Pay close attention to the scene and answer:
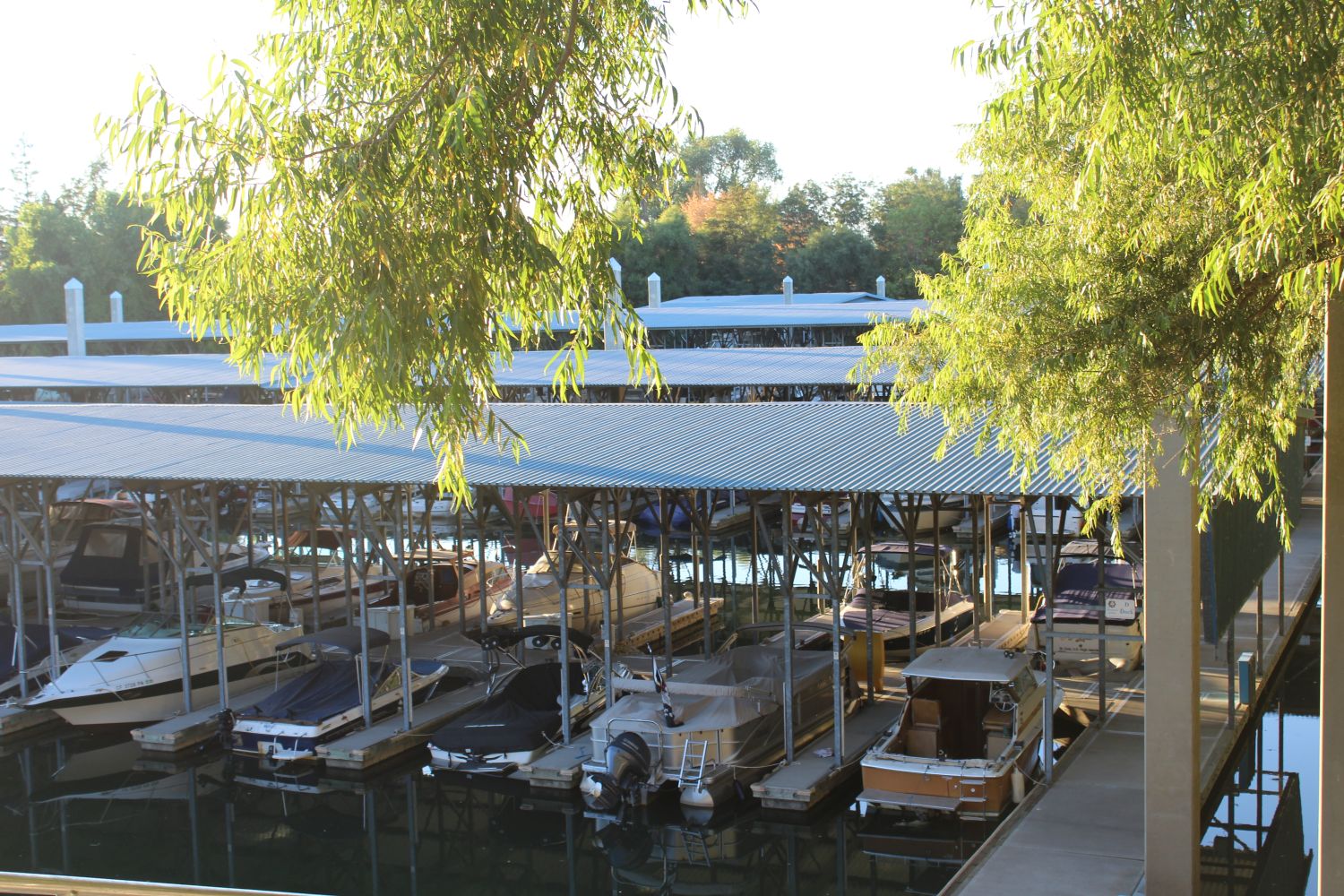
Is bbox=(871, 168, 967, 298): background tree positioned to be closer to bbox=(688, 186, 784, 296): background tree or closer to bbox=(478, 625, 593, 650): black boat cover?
bbox=(688, 186, 784, 296): background tree

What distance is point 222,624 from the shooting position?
64.7 feet

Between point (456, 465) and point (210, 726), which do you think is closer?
point (456, 465)

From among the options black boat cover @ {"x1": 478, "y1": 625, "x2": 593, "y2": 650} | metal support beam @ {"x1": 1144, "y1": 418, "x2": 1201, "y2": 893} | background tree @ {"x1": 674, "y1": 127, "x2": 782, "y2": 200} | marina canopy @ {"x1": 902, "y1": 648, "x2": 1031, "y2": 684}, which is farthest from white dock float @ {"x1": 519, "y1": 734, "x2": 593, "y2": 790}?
background tree @ {"x1": 674, "y1": 127, "x2": 782, "y2": 200}

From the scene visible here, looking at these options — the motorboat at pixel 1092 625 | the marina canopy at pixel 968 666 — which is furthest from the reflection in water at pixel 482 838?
the motorboat at pixel 1092 625

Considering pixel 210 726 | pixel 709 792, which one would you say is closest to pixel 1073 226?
pixel 709 792

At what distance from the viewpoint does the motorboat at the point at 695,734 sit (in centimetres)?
1515

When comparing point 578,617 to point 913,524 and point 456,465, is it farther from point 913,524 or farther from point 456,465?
point 456,465

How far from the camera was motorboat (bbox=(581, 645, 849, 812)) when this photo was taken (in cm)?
1515

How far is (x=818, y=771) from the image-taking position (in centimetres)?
1539

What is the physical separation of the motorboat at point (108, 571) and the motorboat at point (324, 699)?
852 cm

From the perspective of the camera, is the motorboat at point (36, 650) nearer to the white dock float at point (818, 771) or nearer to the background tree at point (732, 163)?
the white dock float at point (818, 771)

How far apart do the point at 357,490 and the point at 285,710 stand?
3604 millimetres

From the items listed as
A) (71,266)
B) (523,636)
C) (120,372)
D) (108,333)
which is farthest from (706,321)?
(71,266)

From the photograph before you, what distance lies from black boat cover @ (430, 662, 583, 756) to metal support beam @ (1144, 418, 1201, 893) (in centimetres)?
833
